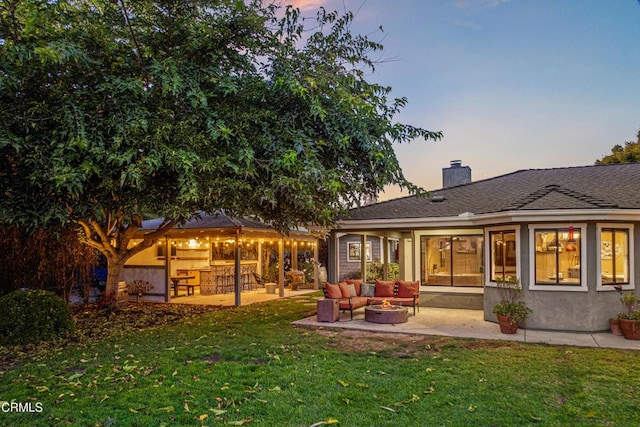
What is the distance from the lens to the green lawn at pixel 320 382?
444 centimetres

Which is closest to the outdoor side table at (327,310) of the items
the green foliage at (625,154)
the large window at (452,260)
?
the large window at (452,260)

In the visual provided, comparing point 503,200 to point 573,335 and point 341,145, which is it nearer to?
point 573,335

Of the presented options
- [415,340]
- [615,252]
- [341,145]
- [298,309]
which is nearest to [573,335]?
[615,252]

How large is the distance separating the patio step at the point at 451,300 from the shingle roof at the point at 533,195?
231 centimetres

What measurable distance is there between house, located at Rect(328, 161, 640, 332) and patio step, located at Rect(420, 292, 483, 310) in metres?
0.12

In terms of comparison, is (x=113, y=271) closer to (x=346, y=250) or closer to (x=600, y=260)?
(x=600, y=260)

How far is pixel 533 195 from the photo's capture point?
999 centimetres

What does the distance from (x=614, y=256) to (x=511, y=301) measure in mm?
2256

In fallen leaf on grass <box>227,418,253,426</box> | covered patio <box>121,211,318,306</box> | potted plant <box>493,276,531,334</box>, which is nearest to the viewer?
fallen leaf on grass <box>227,418,253,426</box>

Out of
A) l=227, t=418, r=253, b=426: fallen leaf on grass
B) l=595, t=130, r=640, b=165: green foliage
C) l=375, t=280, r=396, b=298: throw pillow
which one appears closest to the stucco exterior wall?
l=375, t=280, r=396, b=298: throw pillow

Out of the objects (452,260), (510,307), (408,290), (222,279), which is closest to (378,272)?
(452,260)

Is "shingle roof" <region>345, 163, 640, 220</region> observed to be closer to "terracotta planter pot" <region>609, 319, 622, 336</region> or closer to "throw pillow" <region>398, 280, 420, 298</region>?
"throw pillow" <region>398, 280, 420, 298</region>

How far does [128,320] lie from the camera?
11.0 m

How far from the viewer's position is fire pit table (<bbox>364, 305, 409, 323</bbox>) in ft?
32.6
